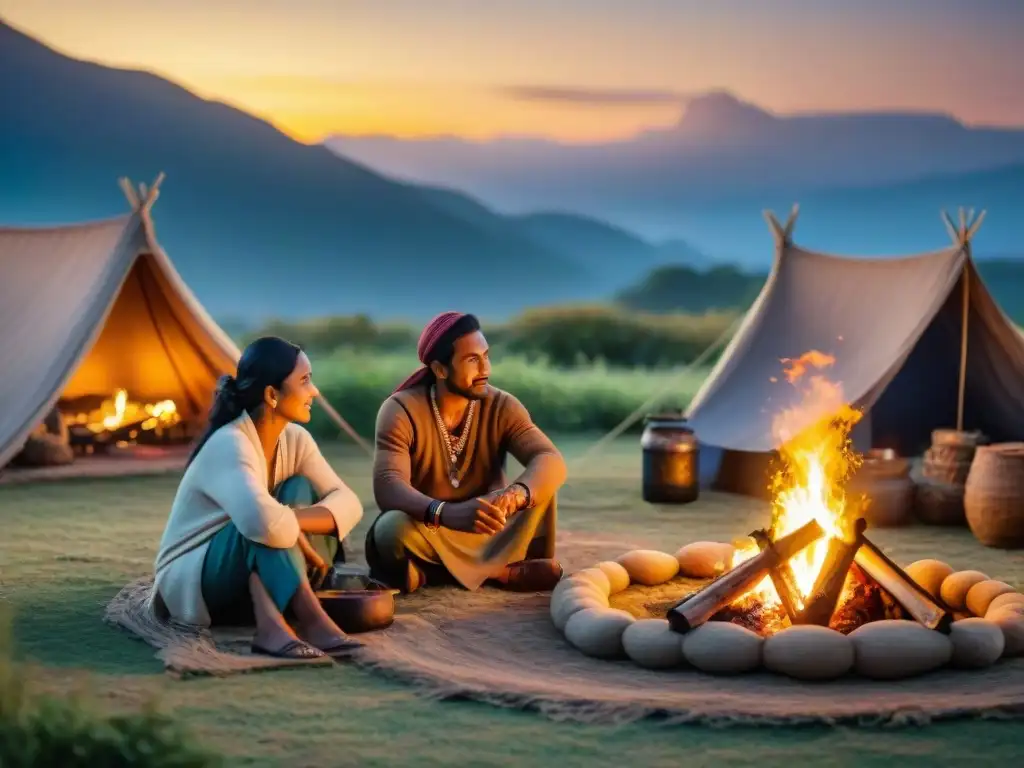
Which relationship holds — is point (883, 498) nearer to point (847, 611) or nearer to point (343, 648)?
point (847, 611)

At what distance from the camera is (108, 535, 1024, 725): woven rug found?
344 cm

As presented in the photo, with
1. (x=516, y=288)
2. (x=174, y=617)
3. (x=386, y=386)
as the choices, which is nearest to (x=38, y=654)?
(x=174, y=617)

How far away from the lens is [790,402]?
755 cm

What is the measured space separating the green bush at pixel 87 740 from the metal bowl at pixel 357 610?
1.32 m

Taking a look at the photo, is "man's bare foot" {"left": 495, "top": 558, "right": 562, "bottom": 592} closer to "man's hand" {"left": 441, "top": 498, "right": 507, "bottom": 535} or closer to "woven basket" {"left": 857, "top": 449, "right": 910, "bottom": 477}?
"man's hand" {"left": 441, "top": 498, "right": 507, "bottom": 535}

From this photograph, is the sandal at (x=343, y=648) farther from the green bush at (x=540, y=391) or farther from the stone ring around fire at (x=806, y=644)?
the green bush at (x=540, y=391)

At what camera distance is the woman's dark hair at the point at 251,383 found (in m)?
4.34

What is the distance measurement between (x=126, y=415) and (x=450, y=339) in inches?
199

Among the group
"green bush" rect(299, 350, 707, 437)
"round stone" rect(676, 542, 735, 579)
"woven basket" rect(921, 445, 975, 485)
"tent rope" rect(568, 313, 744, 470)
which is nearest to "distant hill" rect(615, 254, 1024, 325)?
"green bush" rect(299, 350, 707, 437)

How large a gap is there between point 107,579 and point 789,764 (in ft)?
10.3

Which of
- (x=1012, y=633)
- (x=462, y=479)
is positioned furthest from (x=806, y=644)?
(x=462, y=479)

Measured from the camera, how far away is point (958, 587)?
15.0ft

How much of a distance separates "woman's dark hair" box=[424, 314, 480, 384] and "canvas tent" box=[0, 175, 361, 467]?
3.57m

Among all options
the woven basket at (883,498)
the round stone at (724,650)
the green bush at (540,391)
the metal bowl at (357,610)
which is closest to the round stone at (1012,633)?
the round stone at (724,650)
